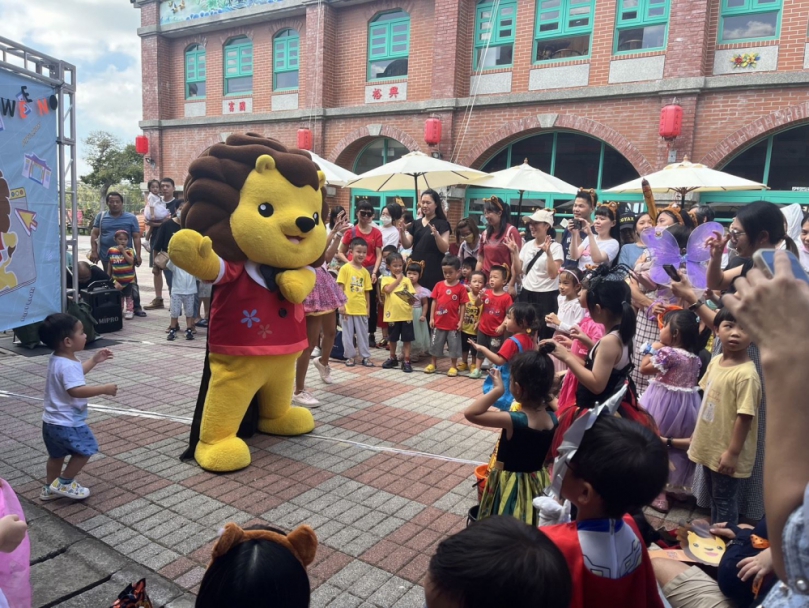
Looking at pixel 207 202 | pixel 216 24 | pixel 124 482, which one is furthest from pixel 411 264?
pixel 216 24

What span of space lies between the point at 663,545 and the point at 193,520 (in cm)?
268

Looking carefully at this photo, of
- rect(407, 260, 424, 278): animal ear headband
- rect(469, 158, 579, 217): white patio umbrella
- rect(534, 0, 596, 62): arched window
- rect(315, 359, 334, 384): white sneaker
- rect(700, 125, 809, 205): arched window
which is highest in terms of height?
rect(534, 0, 596, 62): arched window

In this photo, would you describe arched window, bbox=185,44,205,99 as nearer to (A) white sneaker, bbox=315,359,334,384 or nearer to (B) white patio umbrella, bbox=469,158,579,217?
(B) white patio umbrella, bbox=469,158,579,217

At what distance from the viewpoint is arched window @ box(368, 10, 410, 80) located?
14328mm

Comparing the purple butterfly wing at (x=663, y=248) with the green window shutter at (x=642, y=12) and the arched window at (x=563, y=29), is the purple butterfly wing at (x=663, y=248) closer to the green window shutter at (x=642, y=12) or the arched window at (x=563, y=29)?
the green window shutter at (x=642, y=12)

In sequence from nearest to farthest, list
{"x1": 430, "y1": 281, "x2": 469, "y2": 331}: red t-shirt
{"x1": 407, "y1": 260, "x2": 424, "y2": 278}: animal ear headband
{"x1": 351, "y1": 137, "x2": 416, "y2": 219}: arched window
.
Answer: {"x1": 430, "y1": 281, "x2": 469, "y2": 331}: red t-shirt
{"x1": 407, "y1": 260, "x2": 424, "y2": 278}: animal ear headband
{"x1": 351, "y1": 137, "x2": 416, "y2": 219}: arched window

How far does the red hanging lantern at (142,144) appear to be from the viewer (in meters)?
18.4

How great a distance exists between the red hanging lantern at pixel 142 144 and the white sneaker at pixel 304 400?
1574 cm

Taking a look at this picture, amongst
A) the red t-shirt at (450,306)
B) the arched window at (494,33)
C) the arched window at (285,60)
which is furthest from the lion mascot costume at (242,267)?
the arched window at (285,60)

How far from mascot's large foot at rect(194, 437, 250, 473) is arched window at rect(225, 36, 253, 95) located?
14.9 metres

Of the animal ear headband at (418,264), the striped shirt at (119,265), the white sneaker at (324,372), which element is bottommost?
the white sneaker at (324,372)

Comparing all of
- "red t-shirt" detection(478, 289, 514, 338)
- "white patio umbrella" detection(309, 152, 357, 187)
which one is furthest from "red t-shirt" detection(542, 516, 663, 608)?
"white patio umbrella" detection(309, 152, 357, 187)

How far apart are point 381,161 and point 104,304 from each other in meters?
8.92

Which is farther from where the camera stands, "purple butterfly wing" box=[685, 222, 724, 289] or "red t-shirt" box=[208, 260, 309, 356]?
"red t-shirt" box=[208, 260, 309, 356]
